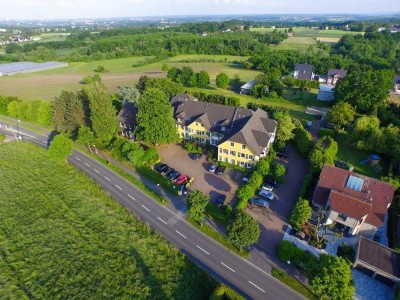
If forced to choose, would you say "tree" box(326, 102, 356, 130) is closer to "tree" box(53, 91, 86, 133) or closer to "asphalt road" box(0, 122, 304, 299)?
"asphalt road" box(0, 122, 304, 299)

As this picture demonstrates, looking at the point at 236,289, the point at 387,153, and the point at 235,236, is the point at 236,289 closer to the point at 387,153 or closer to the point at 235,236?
the point at 235,236

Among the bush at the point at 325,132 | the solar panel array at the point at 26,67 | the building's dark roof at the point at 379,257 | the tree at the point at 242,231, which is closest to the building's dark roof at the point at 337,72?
the bush at the point at 325,132

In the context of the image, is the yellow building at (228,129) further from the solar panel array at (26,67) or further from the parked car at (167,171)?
the solar panel array at (26,67)

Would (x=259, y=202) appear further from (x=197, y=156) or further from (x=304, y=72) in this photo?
(x=304, y=72)

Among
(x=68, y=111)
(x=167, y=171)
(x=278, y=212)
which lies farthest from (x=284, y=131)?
(x=68, y=111)

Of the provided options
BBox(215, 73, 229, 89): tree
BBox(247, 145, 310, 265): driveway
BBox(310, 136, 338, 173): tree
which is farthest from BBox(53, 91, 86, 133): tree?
BBox(215, 73, 229, 89): tree

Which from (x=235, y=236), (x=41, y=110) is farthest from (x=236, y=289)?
(x=41, y=110)
